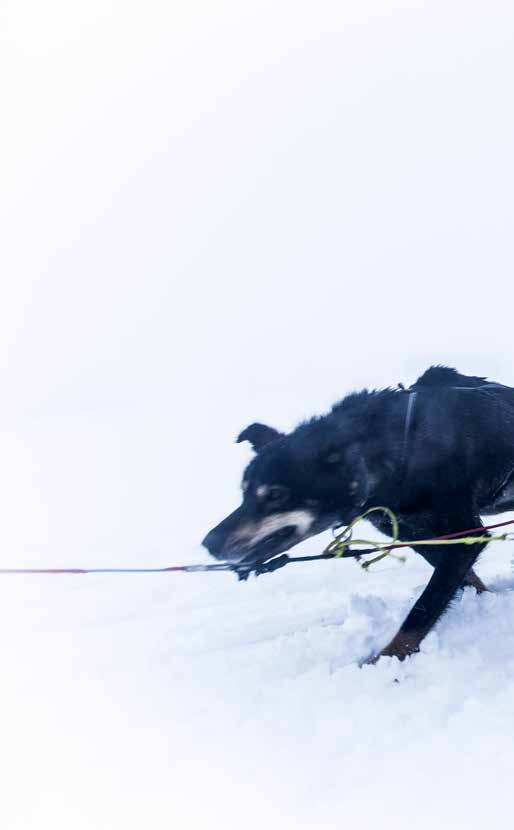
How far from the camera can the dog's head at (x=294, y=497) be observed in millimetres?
3607

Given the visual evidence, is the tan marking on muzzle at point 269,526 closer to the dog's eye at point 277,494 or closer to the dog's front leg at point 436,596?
the dog's eye at point 277,494

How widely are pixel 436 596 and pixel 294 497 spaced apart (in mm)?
767

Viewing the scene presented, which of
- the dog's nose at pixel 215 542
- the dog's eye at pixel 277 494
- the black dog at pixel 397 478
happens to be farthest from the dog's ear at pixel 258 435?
the dog's nose at pixel 215 542

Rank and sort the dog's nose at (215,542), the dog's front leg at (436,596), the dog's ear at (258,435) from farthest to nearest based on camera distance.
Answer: the dog's ear at (258,435) → the dog's nose at (215,542) → the dog's front leg at (436,596)

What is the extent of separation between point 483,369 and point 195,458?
22.9 ft

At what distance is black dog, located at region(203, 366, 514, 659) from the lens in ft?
11.8

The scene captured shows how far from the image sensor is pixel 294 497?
364 centimetres

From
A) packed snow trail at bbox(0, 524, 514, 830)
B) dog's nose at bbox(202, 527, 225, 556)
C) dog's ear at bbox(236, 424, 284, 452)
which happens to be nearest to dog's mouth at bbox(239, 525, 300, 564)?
dog's nose at bbox(202, 527, 225, 556)

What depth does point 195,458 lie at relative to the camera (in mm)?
12711

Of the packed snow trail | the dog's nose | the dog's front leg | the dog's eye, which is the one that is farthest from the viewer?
the dog's eye

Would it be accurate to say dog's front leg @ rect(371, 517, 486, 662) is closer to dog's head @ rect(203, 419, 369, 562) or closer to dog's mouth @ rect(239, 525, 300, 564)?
dog's head @ rect(203, 419, 369, 562)

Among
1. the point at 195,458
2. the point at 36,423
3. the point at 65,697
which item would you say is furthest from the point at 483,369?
the point at 65,697

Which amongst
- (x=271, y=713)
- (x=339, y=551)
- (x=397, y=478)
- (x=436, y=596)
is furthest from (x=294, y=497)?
(x=271, y=713)

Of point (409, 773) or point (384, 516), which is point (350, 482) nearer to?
point (384, 516)
